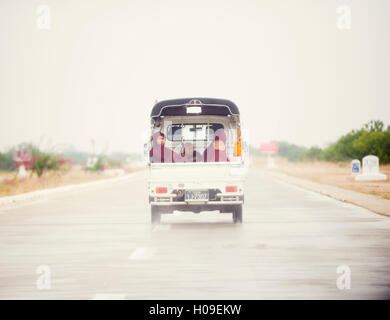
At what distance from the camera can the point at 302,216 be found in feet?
69.3

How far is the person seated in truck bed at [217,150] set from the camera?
19016 millimetres

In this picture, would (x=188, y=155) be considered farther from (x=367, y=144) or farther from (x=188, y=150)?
(x=367, y=144)

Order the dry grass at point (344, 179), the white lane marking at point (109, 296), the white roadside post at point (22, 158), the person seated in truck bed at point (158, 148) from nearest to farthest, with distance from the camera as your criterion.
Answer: the white lane marking at point (109, 296), the person seated in truck bed at point (158, 148), the dry grass at point (344, 179), the white roadside post at point (22, 158)

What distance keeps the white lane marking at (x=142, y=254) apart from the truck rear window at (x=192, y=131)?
6.58 metres

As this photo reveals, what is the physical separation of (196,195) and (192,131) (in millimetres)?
3126

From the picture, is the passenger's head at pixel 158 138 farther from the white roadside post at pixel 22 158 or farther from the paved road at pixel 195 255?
the white roadside post at pixel 22 158

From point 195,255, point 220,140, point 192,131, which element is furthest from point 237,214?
point 195,255

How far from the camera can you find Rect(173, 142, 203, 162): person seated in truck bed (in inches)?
773

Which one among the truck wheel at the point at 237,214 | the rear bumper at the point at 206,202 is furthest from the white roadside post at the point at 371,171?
the rear bumper at the point at 206,202

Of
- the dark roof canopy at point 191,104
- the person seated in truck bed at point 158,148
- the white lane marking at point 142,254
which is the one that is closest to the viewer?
the white lane marking at point 142,254

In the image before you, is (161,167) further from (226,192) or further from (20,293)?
(20,293)

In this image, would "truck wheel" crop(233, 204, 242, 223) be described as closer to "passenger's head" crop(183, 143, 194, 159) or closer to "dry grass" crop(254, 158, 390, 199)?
"passenger's head" crop(183, 143, 194, 159)
